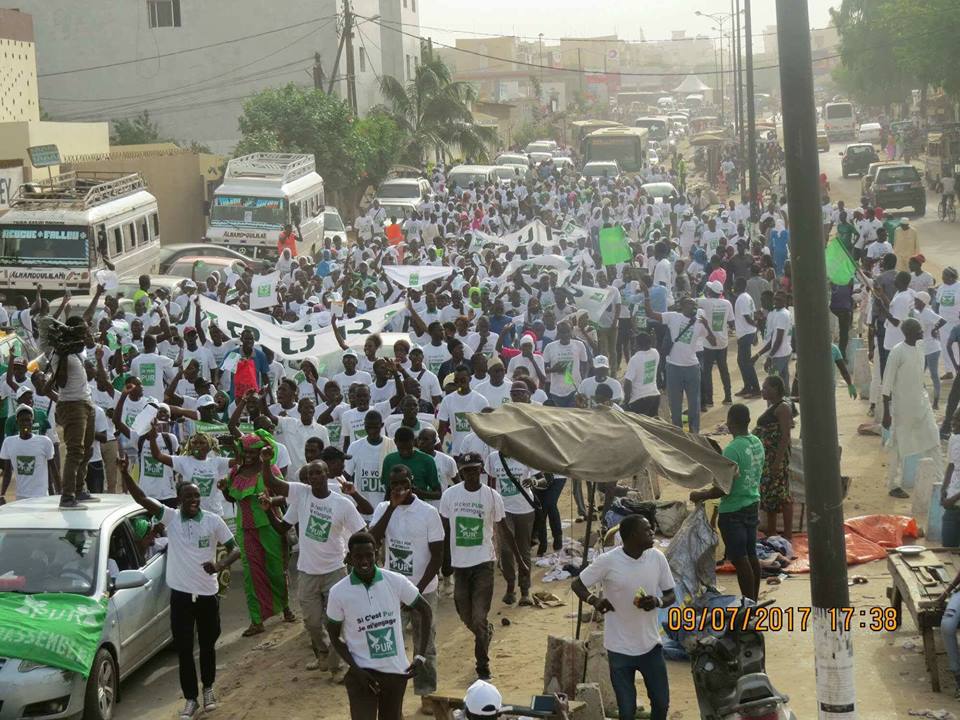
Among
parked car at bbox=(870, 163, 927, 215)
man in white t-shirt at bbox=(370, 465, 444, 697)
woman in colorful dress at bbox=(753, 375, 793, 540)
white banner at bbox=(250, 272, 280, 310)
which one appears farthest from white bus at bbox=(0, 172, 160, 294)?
parked car at bbox=(870, 163, 927, 215)

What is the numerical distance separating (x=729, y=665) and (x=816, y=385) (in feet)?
7.21

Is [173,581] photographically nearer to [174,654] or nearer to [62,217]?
[174,654]

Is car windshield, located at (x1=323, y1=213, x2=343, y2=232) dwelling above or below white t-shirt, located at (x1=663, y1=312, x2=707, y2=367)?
above

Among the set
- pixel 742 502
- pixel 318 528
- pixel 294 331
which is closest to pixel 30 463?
pixel 294 331

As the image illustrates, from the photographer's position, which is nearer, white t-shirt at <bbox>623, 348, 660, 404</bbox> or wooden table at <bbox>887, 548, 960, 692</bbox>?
wooden table at <bbox>887, 548, 960, 692</bbox>

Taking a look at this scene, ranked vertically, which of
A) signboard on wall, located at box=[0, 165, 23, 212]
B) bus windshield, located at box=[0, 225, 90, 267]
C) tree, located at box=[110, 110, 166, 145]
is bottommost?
bus windshield, located at box=[0, 225, 90, 267]

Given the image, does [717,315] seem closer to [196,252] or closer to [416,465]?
[416,465]

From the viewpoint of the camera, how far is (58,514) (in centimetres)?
1022

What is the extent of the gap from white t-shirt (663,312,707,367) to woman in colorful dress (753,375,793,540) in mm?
4066

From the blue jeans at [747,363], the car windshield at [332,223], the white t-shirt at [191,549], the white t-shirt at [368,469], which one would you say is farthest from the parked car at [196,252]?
the white t-shirt at [191,549]

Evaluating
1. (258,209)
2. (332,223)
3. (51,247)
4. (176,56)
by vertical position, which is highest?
(176,56)

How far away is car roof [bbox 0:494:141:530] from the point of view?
10000 millimetres

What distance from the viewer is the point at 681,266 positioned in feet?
69.9

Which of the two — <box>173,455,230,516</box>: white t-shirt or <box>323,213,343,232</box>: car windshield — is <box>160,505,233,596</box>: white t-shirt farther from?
<box>323,213,343,232</box>: car windshield
